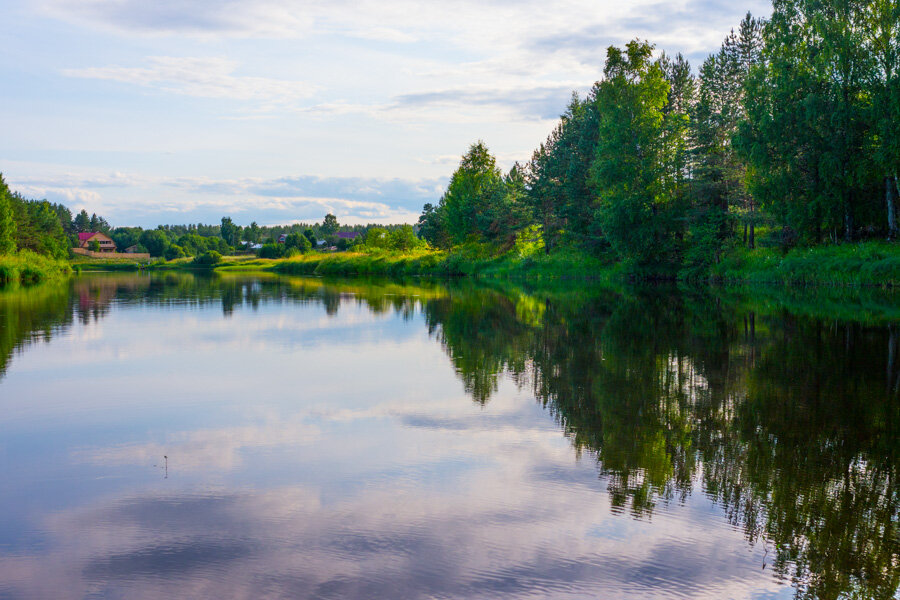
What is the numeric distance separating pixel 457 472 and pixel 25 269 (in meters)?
63.3

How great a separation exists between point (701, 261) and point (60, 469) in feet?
143

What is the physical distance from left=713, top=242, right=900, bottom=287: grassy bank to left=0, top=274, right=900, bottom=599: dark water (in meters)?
21.7

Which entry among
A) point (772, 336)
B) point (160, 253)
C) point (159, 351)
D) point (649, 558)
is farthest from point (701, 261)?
point (160, 253)

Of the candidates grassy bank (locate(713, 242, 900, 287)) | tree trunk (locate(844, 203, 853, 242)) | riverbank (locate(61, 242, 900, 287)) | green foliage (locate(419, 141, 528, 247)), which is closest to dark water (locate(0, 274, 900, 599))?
grassy bank (locate(713, 242, 900, 287))

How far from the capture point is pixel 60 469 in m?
7.34

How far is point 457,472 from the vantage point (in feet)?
23.4

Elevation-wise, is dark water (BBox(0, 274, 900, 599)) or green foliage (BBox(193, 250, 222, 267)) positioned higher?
green foliage (BBox(193, 250, 222, 267))

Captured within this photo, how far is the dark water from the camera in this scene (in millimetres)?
4906

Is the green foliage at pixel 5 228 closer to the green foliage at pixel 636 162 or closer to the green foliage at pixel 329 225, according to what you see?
the green foliage at pixel 636 162

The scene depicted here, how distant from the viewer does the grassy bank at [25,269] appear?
55.5 meters

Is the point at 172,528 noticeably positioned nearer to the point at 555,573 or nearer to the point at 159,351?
the point at 555,573

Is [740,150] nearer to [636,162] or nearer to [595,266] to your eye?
[636,162]

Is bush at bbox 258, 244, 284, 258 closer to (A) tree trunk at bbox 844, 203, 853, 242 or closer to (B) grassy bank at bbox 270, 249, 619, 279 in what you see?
(B) grassy bank at bbox 270, 249, 619, 279

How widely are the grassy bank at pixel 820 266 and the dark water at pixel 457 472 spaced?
21717mm
